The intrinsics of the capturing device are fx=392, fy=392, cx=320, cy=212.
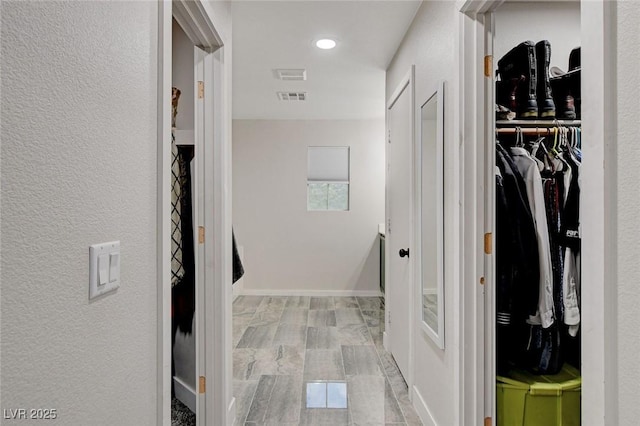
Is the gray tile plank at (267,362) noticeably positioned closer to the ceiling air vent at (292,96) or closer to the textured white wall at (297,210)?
the textured white wall at (297,210)

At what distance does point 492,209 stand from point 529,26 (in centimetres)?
134

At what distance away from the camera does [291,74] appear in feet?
12.4

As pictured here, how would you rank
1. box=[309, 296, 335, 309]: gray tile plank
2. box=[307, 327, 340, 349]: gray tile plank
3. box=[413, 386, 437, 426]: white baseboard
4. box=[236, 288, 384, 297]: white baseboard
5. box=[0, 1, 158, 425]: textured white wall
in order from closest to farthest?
box=[0, 1, 158, 425]: textured white wall < box=[413, 386, 437, 426]: white baseboard < box=[307, 327, 340, 349]: gray tile plank < box=[309, 296, 335, 309]: gray tile plank < box=[236, 288, 384, 297]: white baseboard

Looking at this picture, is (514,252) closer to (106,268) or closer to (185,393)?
(106,268)

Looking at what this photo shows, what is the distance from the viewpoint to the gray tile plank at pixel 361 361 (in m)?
3.02

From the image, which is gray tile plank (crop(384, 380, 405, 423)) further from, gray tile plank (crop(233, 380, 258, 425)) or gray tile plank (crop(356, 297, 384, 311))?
gray tile plank (crop(356, 297, 384, 311))

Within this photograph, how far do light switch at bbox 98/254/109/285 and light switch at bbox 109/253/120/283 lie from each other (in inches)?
0.5

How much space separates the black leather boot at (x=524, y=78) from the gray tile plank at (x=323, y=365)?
2.16 m

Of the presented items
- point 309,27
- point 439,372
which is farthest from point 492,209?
point 309,27

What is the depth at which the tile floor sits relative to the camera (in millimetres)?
2404

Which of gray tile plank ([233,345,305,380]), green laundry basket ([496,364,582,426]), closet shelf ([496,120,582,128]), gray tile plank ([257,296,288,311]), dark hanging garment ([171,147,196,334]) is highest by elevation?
closet shelf ([496,120,582,128])

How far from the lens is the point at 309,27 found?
281cm

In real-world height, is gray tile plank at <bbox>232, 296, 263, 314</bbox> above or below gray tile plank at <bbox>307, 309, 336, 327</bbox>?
above

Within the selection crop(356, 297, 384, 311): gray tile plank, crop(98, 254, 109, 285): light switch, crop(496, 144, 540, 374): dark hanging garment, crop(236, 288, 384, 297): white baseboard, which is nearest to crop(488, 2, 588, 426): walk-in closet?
crop(496, 144, 540, 374): dark hanging garment
